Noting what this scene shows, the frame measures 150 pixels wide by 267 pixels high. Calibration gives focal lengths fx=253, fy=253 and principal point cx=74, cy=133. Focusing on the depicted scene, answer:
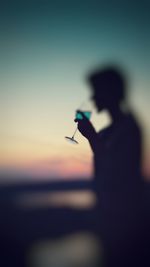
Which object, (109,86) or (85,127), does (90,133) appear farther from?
(109,86)

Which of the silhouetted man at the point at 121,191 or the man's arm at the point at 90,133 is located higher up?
the man's arm at the point at 90,133

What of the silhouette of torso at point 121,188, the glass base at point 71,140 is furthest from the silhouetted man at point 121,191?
the glass base at point 71,140

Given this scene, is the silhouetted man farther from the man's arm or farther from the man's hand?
the man's hand

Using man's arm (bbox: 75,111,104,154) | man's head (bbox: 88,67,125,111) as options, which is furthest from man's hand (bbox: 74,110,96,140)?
man's head (bbox: 88,67,125,111)

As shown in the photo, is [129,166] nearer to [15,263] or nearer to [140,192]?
[140,192]

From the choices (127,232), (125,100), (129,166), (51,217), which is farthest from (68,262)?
(51,217)

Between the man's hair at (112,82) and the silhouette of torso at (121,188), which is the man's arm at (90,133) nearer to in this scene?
the silhouette of torso at (121,188)
